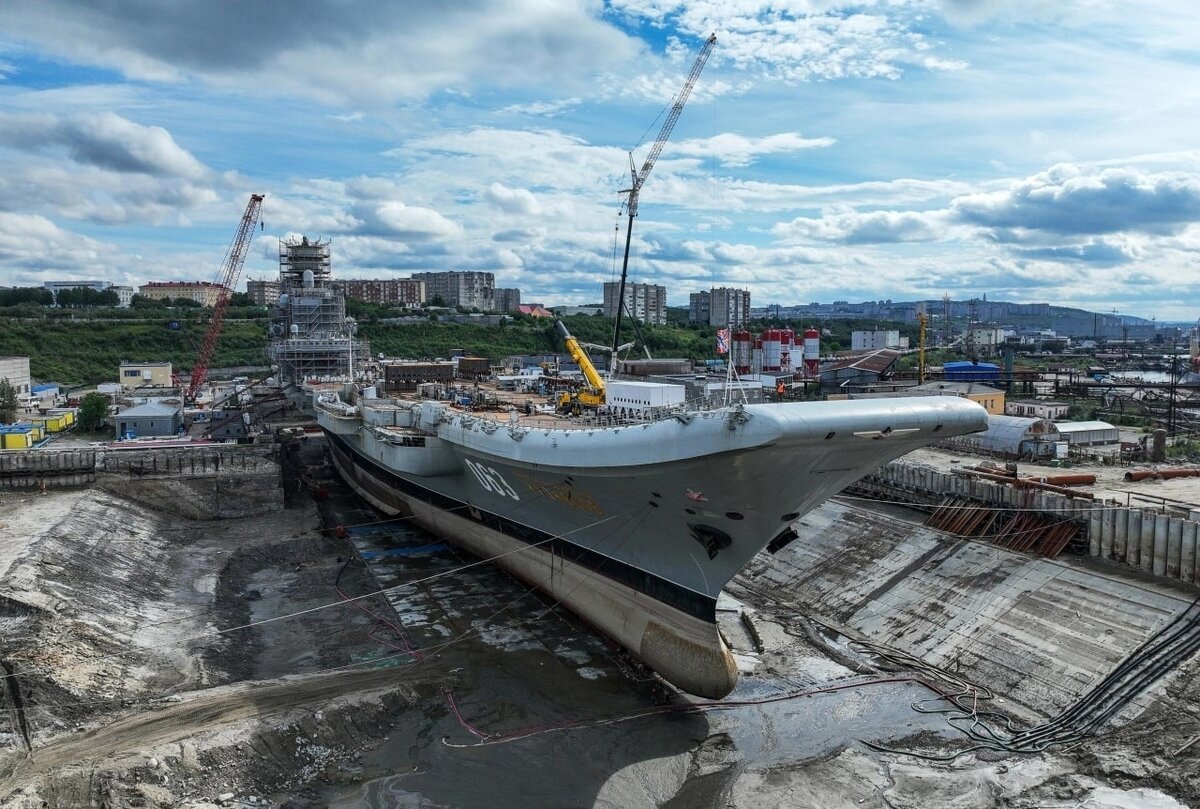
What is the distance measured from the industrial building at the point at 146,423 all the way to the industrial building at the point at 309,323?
5.56m

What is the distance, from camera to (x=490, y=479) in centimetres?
1767

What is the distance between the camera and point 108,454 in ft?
76.9

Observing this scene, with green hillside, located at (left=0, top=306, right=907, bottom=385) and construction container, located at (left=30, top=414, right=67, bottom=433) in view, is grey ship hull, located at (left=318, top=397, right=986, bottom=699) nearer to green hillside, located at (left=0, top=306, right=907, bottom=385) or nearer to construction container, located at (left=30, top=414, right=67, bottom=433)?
construction container, located at (left=30, top=414, right=67, bottom=433)

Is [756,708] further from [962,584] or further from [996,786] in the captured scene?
[962,584]

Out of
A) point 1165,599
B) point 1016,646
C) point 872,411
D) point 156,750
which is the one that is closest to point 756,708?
point 1016,646

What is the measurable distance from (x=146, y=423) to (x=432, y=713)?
1005 inches

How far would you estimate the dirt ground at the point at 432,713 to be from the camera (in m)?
10.2

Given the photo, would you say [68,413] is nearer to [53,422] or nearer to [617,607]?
[53,422]

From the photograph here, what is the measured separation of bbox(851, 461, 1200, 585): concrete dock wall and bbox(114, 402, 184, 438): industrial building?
28305mm

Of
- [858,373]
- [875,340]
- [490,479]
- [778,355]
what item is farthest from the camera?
[875,340]

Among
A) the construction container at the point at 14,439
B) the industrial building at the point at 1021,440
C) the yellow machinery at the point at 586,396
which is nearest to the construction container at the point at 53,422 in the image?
the construction container at the point at 14,439

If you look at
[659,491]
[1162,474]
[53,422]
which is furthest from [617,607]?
[53,422]

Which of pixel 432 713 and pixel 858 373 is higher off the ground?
pixel 858 373

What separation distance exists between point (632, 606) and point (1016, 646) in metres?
6.50
